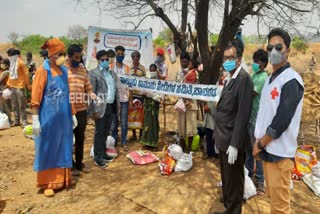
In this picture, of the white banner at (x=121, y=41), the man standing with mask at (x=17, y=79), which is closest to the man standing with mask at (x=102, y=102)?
the white banner at (x=121, y=41)

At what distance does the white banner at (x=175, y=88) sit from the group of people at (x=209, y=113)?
151 millimetres

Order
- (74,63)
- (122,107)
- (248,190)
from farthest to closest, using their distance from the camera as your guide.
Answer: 1. (122,107)
2. (74,63)
3. (248,190)

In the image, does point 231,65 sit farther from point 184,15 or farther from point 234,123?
point 184,15

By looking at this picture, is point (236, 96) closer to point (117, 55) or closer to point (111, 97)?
point (111, 97)

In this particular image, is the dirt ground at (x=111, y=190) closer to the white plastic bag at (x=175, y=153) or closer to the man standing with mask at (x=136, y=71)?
the white plastic bag at (x=175, y=153)

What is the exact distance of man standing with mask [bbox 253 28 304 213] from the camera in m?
2.55

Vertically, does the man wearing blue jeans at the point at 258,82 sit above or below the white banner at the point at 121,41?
below

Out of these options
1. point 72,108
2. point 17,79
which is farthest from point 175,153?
point 17,79

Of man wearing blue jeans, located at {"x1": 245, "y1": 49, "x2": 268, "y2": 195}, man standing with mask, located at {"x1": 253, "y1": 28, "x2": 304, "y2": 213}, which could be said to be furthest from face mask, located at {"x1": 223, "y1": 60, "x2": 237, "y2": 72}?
man wearing blue jeans, located at {"x1": 245, "y1": 49, "x2": 268, "y2": 195}

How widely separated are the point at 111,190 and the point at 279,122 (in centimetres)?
268

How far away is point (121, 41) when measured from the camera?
8.18m

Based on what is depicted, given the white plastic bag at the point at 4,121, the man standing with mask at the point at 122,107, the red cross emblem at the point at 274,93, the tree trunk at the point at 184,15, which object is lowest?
the white plastic bag at the point at 4,121

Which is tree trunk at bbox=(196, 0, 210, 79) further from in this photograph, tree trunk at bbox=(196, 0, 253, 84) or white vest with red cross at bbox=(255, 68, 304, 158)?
white vest with red cross at bbox=(255, 68, 304, 158)

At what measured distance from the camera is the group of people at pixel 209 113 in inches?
106
